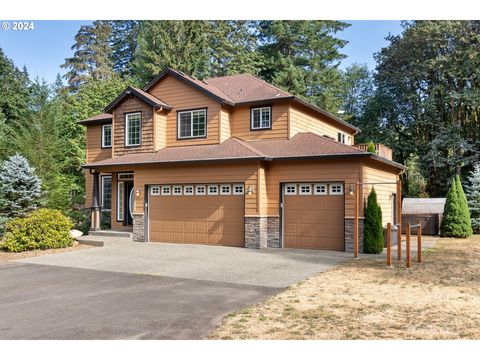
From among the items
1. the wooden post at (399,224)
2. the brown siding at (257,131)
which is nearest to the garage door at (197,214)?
the brown siding at (257,131)

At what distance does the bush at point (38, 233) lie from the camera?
14000mm

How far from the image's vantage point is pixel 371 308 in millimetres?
6551

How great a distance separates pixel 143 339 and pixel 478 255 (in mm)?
11210

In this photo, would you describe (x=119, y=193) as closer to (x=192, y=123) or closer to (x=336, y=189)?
(x=192, y=123)

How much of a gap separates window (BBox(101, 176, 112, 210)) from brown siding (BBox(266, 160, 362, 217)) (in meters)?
8.44

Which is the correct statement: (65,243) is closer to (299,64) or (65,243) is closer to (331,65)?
(299,64)

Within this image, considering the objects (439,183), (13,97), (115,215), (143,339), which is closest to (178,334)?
(143,339)

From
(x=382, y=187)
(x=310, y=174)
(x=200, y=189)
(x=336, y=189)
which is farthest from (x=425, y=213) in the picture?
(x=200, y=189)

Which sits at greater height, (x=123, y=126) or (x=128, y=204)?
(x=123, y=126)

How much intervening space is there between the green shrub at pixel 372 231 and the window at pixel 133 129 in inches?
388

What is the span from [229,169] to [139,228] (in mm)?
4450

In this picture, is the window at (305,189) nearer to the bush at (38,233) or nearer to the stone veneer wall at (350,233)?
the stone veneer wall at (350,233)

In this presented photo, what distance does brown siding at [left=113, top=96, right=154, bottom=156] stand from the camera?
58.2ft

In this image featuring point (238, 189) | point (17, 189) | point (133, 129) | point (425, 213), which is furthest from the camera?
point (425, 213)
